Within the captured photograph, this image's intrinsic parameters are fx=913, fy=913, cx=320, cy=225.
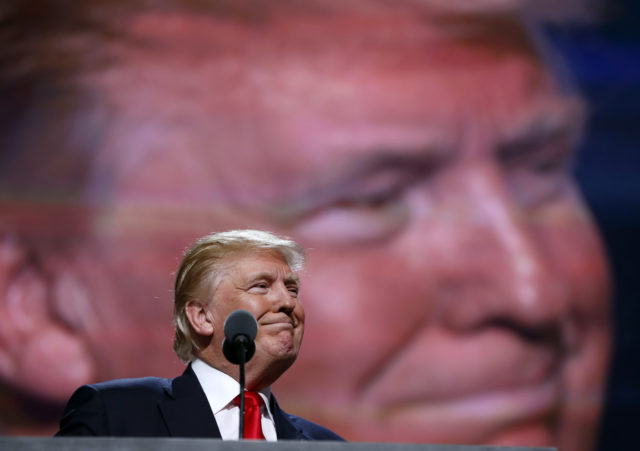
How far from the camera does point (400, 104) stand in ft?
11.9

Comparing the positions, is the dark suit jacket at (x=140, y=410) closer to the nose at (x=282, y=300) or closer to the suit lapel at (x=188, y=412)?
the suit lapel at (x=188, y=412)

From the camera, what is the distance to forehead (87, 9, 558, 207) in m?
3.51

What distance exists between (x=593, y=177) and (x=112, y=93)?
1.95 meters

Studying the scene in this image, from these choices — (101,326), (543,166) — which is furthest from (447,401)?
(101,326)

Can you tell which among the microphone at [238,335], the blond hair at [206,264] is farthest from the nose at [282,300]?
the microphone at [238,335]

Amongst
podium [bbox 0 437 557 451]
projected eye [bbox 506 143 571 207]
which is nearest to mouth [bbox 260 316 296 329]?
podium [bbox 0 437 557 451]

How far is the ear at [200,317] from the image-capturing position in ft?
6.98

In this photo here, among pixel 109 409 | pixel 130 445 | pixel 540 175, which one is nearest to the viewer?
pixel 130 445

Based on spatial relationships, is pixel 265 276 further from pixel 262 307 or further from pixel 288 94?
pixel 288 94

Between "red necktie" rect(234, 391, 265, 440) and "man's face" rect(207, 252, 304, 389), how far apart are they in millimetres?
29

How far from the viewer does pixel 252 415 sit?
206 cm

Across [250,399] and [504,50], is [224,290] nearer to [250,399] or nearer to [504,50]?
[250,399]

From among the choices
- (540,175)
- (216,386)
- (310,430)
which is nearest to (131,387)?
(216,386)

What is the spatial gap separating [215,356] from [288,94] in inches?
66.6
